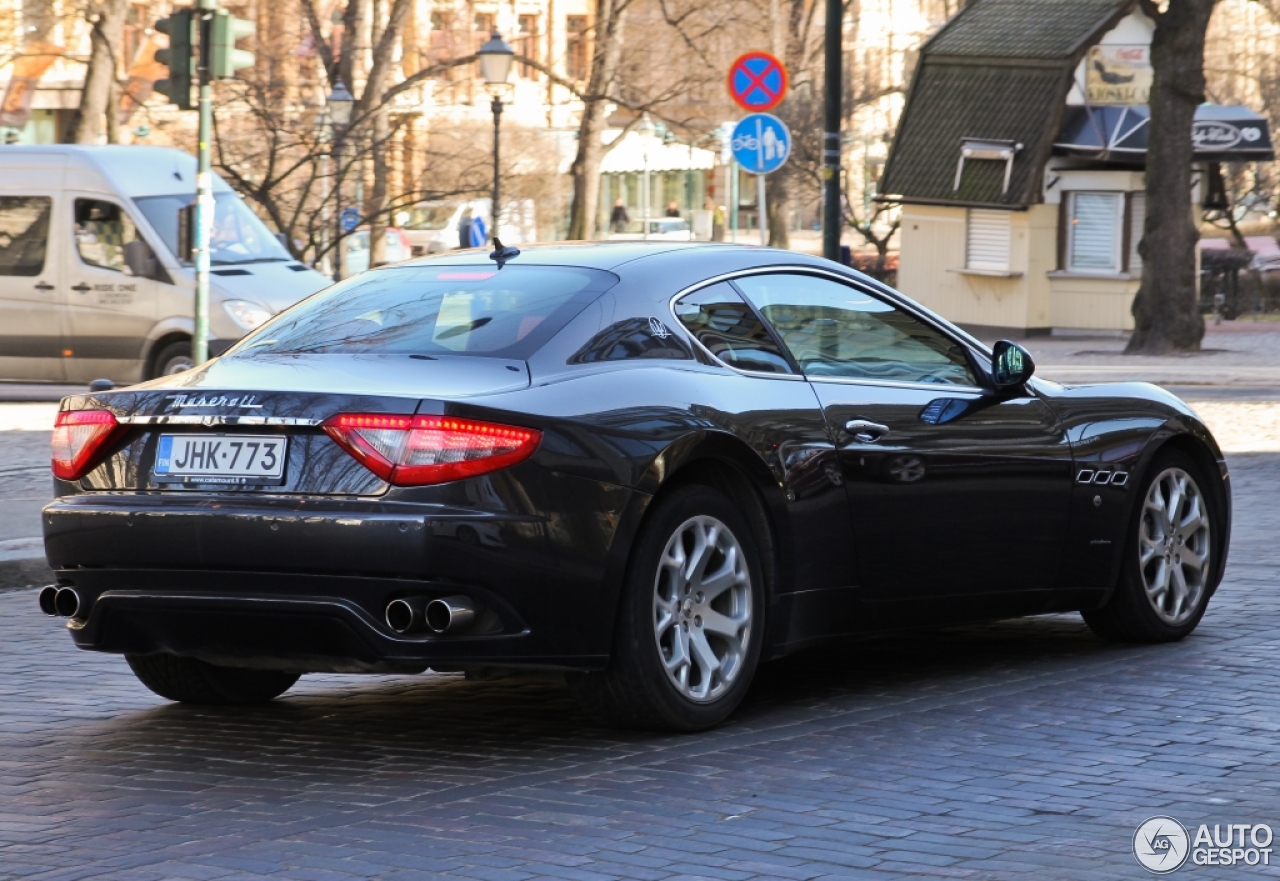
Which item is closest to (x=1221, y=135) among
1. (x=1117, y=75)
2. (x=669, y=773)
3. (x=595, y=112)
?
(x=1117, y=75)

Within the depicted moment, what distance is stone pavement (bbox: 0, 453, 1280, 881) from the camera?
4.95 meters

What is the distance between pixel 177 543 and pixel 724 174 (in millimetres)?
84632

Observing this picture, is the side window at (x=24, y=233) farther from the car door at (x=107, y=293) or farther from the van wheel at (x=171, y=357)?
the van wheel at (x=171, y=357)

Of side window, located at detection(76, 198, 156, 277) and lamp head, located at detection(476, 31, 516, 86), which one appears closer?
side window, located at detection(76, 198, 156, 277)

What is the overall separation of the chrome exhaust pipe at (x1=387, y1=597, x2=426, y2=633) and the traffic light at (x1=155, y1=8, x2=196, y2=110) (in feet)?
33.1

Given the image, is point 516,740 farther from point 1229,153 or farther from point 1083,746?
point 1229,153

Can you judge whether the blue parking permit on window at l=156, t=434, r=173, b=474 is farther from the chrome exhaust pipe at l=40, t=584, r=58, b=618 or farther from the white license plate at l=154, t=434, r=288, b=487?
the chrome exhaust pipe at l=40, t=584, r=58, b=618

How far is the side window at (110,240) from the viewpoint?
20.3 m

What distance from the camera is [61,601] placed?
620 centimetres

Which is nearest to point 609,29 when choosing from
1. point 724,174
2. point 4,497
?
point 4,497

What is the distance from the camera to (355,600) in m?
5.68

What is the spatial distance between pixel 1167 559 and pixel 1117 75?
28317 millimetres

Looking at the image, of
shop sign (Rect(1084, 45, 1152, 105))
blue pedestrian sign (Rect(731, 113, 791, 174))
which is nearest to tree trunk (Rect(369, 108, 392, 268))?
blue pedestrian sign (Rect(731, 113, 791, 174))

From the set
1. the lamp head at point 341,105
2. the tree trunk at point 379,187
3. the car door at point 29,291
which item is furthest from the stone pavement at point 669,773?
the lamp head at point 341,105
